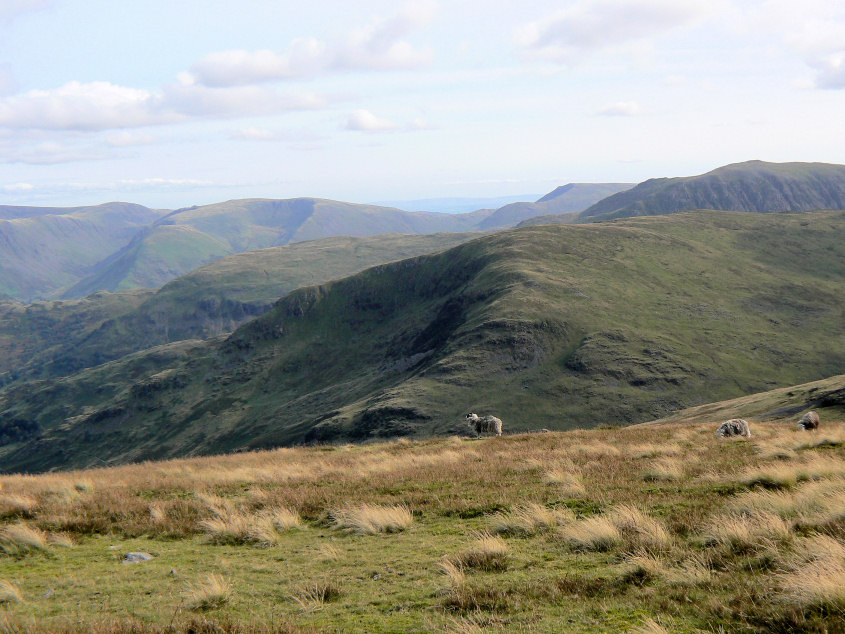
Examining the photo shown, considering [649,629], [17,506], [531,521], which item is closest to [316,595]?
[531,521]

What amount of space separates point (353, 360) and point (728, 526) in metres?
156

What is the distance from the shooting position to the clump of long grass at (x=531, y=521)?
12.0 meters

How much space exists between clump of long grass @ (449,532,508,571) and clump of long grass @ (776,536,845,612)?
14.2 ft

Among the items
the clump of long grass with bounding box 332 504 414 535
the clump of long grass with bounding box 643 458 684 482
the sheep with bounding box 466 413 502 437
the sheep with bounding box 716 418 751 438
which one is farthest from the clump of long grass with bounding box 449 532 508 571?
the sheep with bounding box 466 413 502 437

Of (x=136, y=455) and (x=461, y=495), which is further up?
(x=461, y=495)

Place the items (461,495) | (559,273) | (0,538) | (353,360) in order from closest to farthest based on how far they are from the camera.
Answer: (0,538), (461,495), (559,273), (353,360)

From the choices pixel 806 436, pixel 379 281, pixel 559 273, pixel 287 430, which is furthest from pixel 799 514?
pixel 379 281

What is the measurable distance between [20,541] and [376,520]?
9.17 m

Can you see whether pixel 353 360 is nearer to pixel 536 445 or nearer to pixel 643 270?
pixel 643 270

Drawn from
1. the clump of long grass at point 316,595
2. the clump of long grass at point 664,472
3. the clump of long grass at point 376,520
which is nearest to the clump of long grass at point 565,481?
the clump of long grass at point 664,472

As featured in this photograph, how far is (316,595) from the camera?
366 inches

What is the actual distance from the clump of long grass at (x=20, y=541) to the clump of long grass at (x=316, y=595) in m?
8.86

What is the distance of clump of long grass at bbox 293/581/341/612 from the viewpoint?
8.90 meters

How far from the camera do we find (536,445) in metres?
25.9
